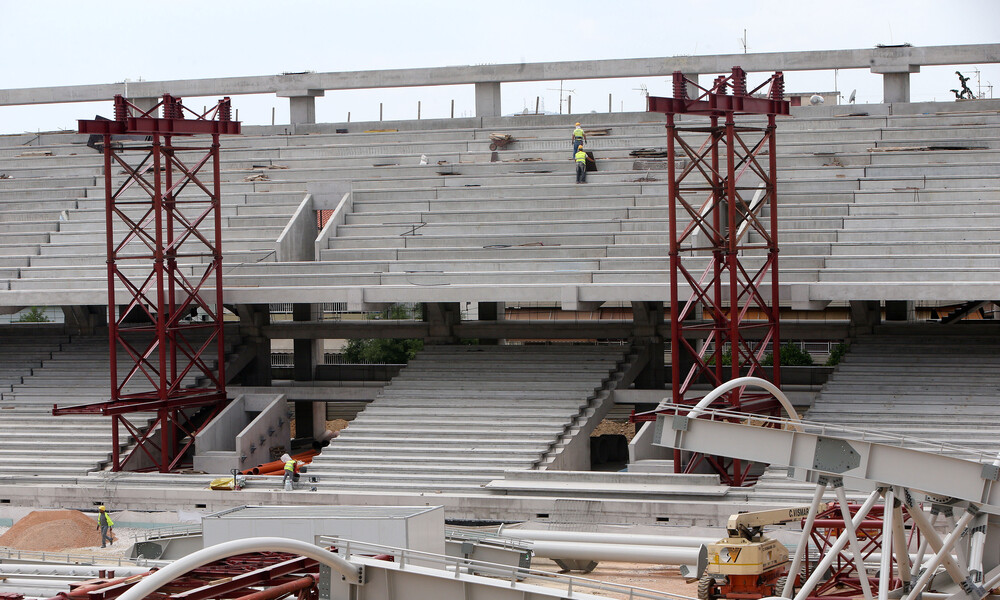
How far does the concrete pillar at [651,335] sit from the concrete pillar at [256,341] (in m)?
9.34

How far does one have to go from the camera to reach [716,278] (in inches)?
1022

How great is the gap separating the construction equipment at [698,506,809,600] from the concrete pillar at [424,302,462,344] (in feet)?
51.0

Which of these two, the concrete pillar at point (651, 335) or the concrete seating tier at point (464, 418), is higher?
the concrete pillar at point (651, 335)

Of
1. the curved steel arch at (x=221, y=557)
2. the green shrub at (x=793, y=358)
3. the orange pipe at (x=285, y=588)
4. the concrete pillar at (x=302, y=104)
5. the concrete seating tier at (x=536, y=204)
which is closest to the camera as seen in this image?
the curved steel arch at (x=221, y=557)

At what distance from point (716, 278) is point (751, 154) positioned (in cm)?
262

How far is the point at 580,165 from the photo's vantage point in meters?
33.4

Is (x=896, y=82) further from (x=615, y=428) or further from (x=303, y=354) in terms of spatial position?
(x=303, y=354)

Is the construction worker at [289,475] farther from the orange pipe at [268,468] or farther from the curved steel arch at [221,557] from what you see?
the curved steel arch at [221,557]

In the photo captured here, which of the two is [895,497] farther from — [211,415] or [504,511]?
[211,415]

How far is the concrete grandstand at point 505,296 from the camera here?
26.8m

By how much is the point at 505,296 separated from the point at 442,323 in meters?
5.25

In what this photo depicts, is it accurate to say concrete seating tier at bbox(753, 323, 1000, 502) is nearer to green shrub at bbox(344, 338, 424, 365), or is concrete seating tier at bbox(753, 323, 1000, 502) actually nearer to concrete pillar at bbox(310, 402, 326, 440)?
concrete pillar at bbox(310, 402, 326, 440)

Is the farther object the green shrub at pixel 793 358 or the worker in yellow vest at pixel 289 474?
the green shrub at pixel 793 358

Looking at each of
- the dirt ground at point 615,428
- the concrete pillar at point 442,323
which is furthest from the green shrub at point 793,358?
the concrete pillar at point 442,323
